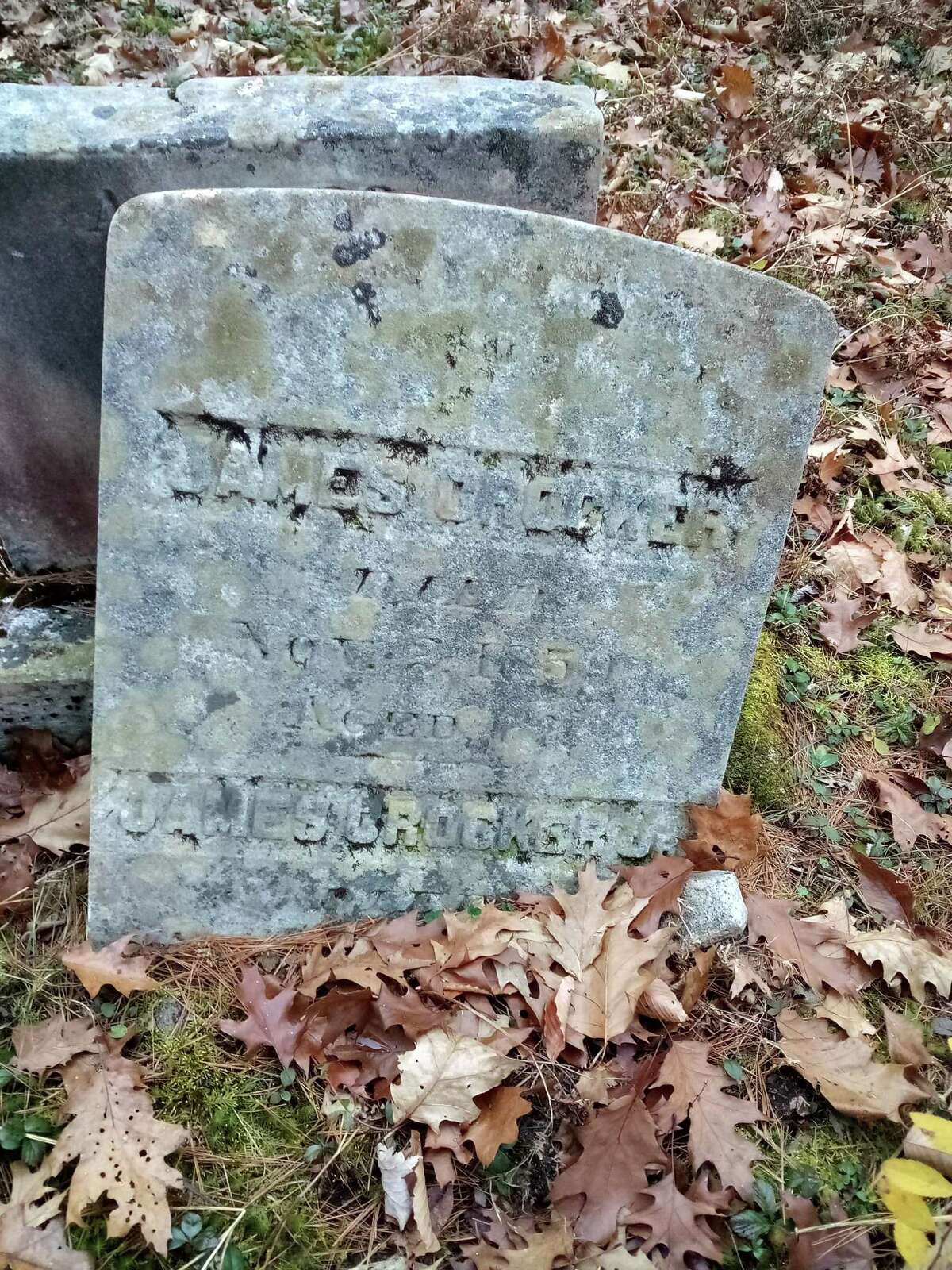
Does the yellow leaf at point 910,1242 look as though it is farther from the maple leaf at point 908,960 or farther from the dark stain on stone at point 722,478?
the dark stain on stone at point 722,478

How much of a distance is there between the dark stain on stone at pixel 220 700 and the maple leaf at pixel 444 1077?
0.88m

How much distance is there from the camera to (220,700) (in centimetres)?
193

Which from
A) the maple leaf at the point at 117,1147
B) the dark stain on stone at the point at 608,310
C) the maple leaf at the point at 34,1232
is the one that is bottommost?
the maple leaf at the point at 34,1232

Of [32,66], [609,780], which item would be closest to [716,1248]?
[609,780]

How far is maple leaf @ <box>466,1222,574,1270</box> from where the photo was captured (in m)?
1.55

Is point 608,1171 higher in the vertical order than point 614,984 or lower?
lower

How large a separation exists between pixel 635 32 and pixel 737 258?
2.22 m

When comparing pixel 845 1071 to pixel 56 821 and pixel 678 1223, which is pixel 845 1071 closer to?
pixel 678 1223

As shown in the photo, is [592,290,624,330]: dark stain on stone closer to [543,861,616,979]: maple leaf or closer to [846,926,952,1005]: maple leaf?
[543,861,616,979]: maple leaf

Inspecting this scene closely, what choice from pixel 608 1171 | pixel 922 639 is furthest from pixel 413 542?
pixel 922 639

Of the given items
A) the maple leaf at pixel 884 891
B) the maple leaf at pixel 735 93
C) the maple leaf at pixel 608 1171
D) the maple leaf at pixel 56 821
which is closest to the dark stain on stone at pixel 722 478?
the maple leaf at pixel 884 891

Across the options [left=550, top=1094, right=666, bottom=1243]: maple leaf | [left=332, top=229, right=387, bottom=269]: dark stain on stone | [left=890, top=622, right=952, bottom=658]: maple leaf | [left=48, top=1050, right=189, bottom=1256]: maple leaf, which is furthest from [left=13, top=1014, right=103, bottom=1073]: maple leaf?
[left=890, top=622, right=952, bottom=658]: maple leaf

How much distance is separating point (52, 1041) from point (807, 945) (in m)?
1.82

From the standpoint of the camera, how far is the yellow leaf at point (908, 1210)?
3.73 ft
